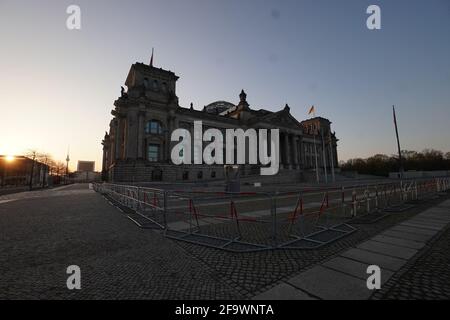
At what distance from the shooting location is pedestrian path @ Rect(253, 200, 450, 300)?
3111 mm

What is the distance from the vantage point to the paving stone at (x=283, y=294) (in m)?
3.02

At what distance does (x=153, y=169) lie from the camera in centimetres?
3950

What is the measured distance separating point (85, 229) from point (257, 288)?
6766 millimetres

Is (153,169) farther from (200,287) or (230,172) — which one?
(200,287)

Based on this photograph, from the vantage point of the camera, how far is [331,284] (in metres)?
3.38

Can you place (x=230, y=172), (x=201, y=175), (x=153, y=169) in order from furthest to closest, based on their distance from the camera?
(x=201, y=175)
(x=153, y=169)
(x=230, y=172)

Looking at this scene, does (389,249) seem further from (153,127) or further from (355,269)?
(153,127)

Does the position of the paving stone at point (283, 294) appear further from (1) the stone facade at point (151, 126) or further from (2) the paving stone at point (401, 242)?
(1) the stone facade at point (151, 126)

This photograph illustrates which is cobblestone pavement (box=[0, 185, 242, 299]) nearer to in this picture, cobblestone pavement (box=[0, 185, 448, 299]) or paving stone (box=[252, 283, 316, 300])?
cobblestone pavement (box=[0, 185, 448, 299])

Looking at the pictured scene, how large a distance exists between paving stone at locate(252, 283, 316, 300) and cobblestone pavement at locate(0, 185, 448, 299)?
0.11m

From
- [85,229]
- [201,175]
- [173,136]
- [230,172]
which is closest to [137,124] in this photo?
[173,136]
